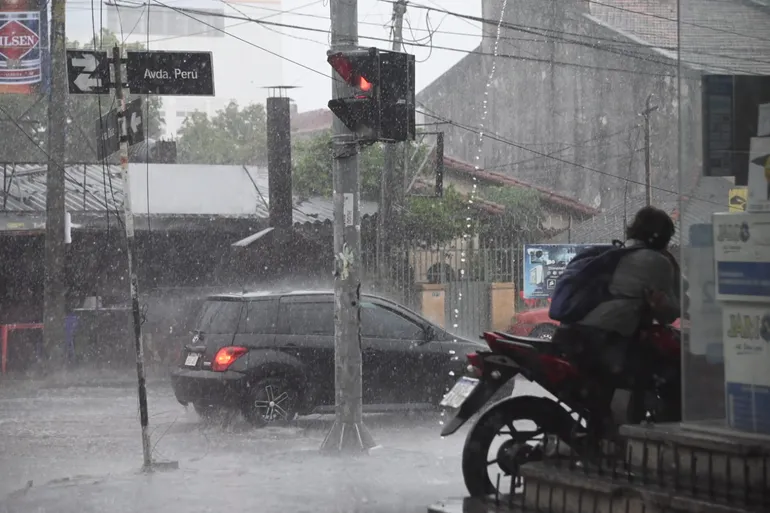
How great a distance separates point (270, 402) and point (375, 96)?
444cm

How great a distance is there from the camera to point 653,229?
7.11m

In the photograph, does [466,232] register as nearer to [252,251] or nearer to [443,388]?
[252,251]

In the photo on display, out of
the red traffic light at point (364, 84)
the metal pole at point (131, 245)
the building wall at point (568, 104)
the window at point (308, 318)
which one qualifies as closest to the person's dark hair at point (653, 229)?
the red traffic light at point (364, 84)

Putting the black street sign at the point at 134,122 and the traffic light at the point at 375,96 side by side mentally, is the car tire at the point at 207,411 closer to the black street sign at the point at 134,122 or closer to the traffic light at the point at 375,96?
the black street sign at the point at 134,122

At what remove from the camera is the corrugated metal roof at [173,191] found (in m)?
26.4

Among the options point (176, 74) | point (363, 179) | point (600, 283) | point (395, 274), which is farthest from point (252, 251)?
point (600, 283)

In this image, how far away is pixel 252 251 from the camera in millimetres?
25094

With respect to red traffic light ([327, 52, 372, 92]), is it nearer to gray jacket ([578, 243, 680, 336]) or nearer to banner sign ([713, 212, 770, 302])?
gray jacket ([578, 243, 680, 336])

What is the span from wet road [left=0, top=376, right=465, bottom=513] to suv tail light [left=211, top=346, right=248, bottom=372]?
776 millimetres

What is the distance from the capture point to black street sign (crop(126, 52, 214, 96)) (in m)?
11.1

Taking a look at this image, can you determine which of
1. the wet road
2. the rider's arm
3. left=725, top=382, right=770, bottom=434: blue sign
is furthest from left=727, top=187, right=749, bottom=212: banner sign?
the wet road

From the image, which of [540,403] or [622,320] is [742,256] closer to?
[622,320]

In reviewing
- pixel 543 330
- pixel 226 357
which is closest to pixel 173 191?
pixel 543 330

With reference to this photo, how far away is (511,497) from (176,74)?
21.3 feet
